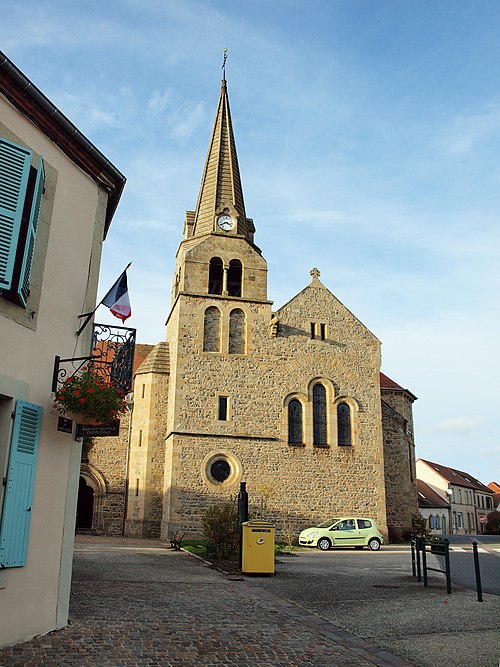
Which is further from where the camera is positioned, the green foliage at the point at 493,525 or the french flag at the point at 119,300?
the green foliage at the point at 493,525

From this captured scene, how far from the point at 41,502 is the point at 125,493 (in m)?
21.2

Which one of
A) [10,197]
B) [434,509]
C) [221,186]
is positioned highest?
[221,186]

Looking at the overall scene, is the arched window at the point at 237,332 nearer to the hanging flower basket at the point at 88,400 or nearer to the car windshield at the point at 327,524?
the car windshield at the point at 327,524

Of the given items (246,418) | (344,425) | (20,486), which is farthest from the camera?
(344,425)

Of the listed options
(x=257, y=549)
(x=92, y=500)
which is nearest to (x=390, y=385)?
(x=92, y=500)

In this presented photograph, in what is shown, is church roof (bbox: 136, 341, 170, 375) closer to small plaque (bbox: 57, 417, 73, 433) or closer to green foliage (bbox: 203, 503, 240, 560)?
green foliage (bbox: 203, 503, 240, 560)

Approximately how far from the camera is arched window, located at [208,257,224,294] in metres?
28.0

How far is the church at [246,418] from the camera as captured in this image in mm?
24844

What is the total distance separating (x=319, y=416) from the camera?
26.7 metres

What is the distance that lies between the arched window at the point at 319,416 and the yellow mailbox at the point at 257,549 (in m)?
12.8

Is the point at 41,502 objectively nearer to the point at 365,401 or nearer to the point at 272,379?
the point at 272,379

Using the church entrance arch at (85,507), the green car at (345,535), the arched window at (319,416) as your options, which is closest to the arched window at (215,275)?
the arched window at (319,416)

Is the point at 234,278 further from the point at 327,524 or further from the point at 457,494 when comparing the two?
the point at 457,494

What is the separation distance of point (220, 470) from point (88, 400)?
60.1 ft
